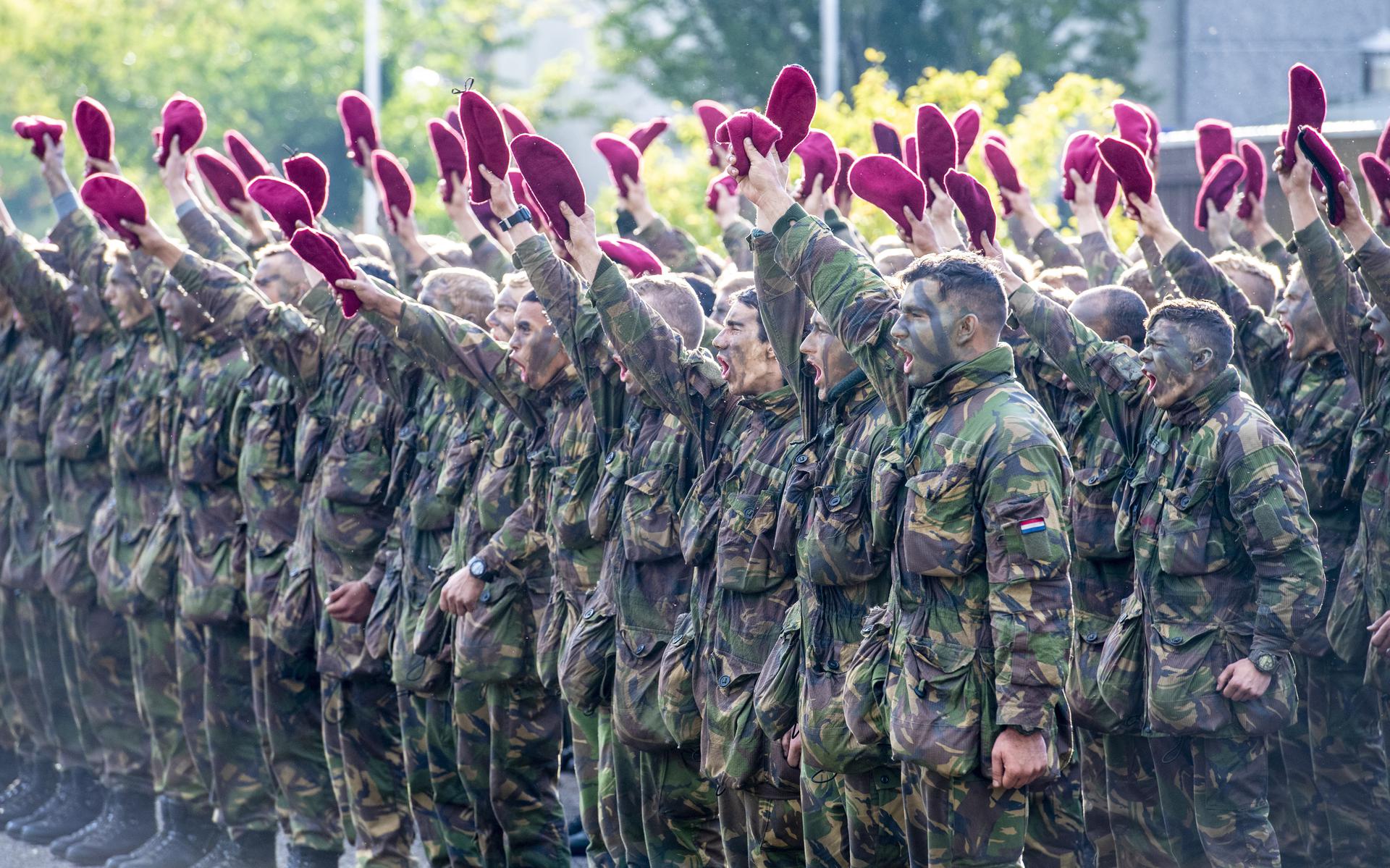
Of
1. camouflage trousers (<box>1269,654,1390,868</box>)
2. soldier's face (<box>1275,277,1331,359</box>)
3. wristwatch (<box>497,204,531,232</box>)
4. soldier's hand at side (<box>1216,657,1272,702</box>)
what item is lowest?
camouflage trousers (<box>1269,654,1390,868</box>)

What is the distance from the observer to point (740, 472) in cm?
550

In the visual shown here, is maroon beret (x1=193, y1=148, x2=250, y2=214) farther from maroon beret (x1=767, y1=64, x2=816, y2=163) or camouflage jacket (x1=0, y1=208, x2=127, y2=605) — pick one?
maroon beret (x1=767, y1=64, x2=816, y2=163)

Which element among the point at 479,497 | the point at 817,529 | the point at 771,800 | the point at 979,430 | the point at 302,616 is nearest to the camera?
the point at 979,430

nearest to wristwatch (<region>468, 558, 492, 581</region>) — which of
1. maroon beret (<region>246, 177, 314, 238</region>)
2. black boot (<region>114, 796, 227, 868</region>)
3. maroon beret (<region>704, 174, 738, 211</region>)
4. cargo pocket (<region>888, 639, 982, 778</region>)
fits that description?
maroon beret (<region>246, 177, 314, 238</region>)

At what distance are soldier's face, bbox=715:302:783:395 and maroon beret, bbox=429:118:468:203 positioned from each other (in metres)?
1.69

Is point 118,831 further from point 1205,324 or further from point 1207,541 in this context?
point 1205,324

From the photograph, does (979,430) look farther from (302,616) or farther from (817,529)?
(302,616)

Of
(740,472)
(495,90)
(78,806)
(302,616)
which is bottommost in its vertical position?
(495,90)

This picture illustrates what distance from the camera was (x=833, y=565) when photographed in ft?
16.3

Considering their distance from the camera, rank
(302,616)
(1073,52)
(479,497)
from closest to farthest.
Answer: (479,497) → (302,616) → (1073,52)

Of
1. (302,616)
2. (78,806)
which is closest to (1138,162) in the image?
(302,616)

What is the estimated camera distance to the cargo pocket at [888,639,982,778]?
4590 millimetres

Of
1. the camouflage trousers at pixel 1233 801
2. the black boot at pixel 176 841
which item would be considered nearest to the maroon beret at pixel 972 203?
the camouflage trousers at pixel 1233 801

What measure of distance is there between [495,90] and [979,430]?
31.1 metres
